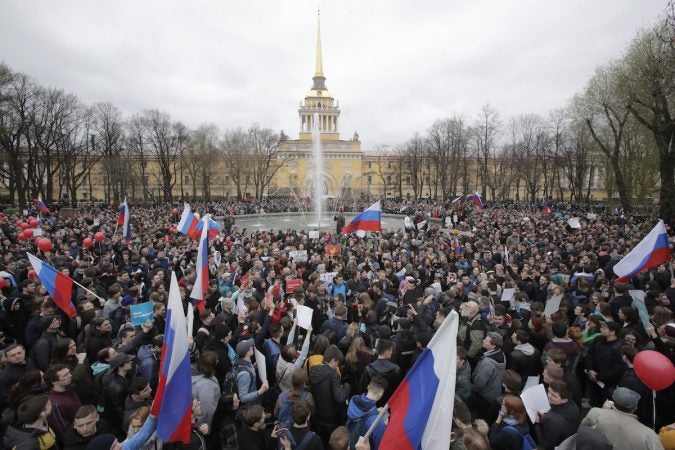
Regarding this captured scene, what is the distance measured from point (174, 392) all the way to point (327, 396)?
171 cm

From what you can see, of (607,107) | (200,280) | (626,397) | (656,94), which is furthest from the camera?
(607,107)

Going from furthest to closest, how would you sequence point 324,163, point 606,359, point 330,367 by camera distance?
1. point 324,163
2. point 606,359
3. point 330,367

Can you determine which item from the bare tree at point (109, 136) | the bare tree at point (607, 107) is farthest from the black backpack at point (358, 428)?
the bare tree at point (109, 136)

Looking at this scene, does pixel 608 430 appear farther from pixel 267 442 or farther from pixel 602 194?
pixel 602 194

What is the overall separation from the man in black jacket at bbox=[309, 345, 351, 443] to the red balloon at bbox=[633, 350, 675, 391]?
3.07 metres

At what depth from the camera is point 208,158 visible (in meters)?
59.8

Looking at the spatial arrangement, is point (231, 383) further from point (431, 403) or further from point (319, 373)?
point (431, 403)

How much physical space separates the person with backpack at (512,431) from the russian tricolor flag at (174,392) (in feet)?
9.77

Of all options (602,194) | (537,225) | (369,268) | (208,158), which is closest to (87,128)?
(208,158)

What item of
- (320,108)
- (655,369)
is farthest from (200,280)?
(320,108)

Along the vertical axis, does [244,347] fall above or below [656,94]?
below

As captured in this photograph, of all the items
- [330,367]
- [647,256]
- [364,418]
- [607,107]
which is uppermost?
[607,107]

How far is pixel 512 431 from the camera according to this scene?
353cm

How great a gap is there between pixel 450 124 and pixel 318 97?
42452mm
